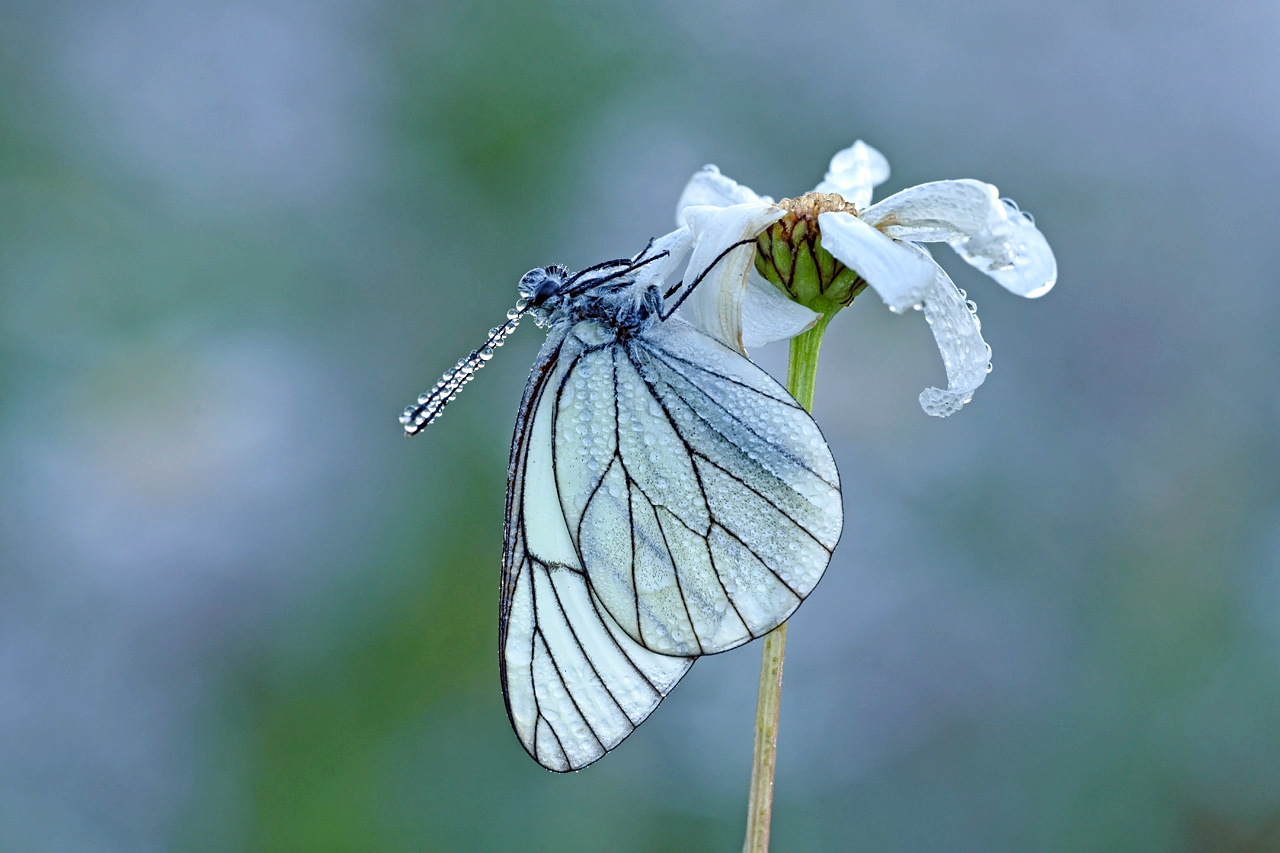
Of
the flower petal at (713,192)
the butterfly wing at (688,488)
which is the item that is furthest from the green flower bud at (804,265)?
the flower petal at (713,192)

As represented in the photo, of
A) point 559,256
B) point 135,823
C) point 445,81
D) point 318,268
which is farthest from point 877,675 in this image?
point 445,81

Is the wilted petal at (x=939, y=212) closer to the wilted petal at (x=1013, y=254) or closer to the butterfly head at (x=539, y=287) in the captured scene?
the wilted petal at (x=1013, y=254)

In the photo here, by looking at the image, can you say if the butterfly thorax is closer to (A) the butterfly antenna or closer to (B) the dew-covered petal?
(A) the butterfly antenna

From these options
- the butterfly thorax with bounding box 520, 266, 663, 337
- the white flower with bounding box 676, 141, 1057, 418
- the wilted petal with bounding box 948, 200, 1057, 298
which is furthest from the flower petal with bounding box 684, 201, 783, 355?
the wilted petal with bounding box 948, 200, 1057, 298

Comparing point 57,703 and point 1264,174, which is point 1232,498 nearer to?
point 1264,174

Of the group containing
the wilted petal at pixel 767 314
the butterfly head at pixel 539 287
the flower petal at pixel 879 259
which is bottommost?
the flower petal at pixel 879 259
